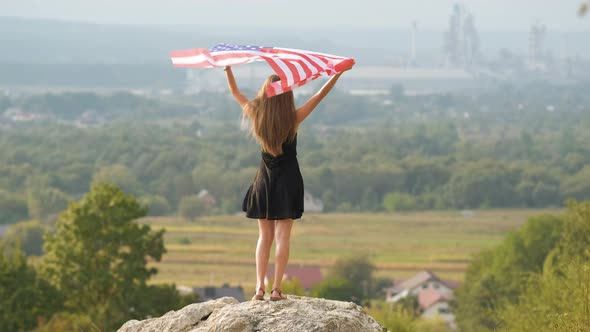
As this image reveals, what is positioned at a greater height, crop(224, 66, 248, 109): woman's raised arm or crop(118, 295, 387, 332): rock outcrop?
crop(224, 66, 248, 109): woman's raised arm

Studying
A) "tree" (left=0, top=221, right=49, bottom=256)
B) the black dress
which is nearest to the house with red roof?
"tree" (left=0, top=221, right=49, bottom=256)

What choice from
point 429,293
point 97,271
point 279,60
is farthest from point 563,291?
point 429,293

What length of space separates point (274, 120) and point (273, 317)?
198 centimetres

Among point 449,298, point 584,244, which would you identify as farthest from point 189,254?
point 584,244

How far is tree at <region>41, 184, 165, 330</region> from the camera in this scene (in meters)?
36.6

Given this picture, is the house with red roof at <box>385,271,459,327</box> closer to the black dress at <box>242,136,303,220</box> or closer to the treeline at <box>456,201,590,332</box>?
the treeline at <box>456,201,590,332</box>

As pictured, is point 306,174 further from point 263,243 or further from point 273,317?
point 273,317

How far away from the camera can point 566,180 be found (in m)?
149

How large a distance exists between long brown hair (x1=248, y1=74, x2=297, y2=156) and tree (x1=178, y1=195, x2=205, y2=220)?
11190cm

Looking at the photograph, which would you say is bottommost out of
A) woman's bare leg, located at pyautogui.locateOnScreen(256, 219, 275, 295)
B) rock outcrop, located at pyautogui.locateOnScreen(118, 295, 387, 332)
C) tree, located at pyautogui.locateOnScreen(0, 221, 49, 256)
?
tree, located at pyautogui.locateOnScreen(0, 221, 49, 256)

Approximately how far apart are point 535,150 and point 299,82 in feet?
603

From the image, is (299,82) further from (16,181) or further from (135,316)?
(16,181)

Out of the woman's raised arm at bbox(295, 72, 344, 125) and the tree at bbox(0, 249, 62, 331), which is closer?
the woman's raised arm at bbox(295, 72, 344, 125)

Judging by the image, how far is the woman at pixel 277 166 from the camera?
12695mm
